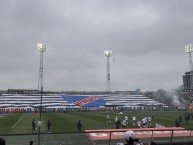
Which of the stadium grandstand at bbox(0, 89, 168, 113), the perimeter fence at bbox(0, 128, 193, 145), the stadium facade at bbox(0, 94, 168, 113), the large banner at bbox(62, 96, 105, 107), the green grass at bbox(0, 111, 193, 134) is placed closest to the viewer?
the perimeter fence at bbox(0, 128, 193, 145)

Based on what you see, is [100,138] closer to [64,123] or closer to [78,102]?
[64,123]

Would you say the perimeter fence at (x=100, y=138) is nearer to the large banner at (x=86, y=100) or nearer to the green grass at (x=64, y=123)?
the green grass at (x=64, y=123)

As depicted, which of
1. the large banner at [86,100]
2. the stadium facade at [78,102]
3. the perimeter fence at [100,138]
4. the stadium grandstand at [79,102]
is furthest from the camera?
the large banner at [86,100]

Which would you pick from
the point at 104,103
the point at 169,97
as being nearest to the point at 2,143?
the point at 104,103

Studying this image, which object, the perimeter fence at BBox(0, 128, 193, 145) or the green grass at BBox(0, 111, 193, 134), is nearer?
the perimeter fence at BBox(0, 128, 193, 145)

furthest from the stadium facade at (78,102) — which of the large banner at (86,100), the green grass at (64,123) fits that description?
the green grass at (64,123)

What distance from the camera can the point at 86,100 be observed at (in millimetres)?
118875

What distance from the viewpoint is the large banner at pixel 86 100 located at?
116 meters

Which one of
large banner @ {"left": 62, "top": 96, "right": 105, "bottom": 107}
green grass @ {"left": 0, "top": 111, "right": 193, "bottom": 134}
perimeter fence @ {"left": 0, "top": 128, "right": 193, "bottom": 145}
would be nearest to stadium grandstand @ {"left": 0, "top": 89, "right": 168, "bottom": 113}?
large banner @ {"left": 62, "top": 96, "right": 105, "bottom": 107}

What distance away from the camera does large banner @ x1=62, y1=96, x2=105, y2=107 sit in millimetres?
115969

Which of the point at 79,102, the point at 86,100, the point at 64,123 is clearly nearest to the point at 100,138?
the point at 64,123

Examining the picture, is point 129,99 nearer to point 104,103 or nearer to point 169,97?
point 104,103

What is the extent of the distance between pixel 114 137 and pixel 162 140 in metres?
2.43

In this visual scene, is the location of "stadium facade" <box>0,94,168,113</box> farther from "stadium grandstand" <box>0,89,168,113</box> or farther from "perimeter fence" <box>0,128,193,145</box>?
"perimeter fence" <box>0,128,193,145</box>
